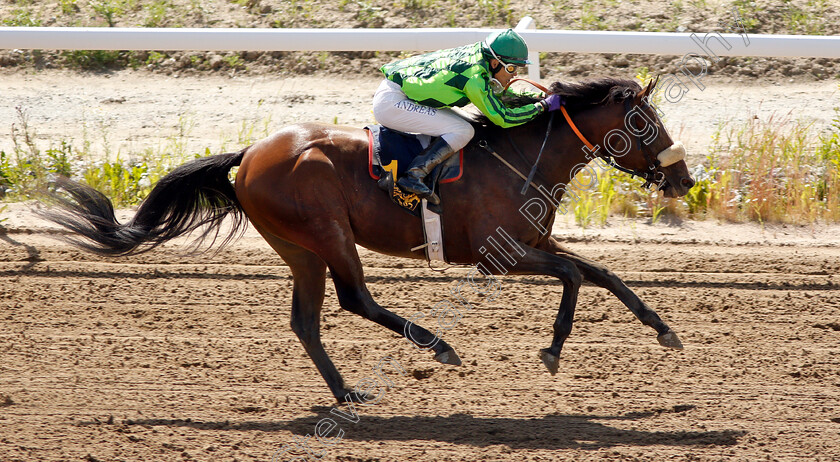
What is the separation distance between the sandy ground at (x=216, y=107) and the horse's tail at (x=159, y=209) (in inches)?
133

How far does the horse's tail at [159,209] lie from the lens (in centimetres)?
523

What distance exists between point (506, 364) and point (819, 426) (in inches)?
71.3

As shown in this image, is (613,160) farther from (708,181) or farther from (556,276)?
(708,181)

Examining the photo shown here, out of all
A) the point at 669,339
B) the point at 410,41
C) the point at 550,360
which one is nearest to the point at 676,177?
the point at 669,339

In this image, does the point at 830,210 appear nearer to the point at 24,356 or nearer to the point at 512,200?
the point at 512,200

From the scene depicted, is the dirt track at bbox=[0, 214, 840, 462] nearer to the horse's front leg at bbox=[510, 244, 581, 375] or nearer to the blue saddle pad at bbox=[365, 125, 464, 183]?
the horse's front leg at bbox=[510, 244, 581, 375]

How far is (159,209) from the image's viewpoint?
17.3 feet

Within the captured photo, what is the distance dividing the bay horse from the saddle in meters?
0.06

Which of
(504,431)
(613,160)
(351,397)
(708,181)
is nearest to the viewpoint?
(504,431)

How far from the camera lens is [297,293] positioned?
5230 mm

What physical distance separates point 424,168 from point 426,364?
4.36 ft

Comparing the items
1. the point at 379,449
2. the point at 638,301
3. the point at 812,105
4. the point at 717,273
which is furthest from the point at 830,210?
the point at 379,449

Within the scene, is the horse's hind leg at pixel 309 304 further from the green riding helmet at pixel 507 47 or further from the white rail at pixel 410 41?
the white rail at pixel 410 41

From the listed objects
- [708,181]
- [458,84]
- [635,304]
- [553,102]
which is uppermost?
[458,84]
